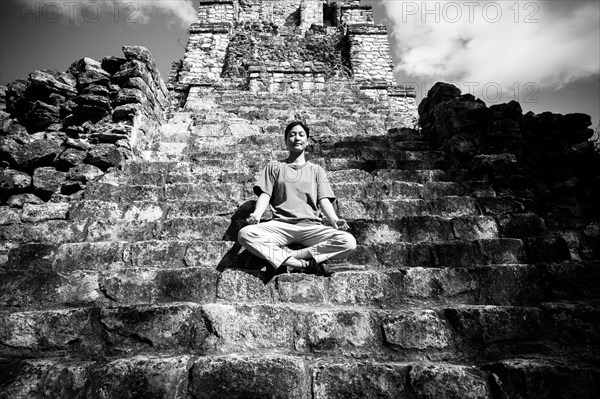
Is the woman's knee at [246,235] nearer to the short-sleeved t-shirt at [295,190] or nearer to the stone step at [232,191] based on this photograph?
the short-sleeved t-shirt at [295,190]

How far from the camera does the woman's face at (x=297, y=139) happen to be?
3.10 metres

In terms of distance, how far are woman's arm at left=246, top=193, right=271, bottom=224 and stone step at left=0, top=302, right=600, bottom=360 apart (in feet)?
2.26

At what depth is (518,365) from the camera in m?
1.70

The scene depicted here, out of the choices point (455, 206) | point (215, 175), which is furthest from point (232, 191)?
point (455, 206)

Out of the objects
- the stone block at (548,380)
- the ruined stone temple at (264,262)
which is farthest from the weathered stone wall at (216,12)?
the stone block at (548,380)

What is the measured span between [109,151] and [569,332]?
4.90 meters

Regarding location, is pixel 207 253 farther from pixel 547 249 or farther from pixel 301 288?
pixel 547 249

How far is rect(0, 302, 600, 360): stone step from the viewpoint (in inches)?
74.8

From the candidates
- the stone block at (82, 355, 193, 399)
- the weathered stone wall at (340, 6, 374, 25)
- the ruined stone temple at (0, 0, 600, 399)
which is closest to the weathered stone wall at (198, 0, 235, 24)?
the weathered stone wall at (340, 6, 374, 25)

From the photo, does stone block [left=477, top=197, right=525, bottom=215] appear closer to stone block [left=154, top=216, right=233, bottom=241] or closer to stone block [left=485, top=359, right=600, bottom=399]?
stone block [left=485, top=359, right=600, bottom=399]

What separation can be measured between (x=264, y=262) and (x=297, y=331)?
704 mm

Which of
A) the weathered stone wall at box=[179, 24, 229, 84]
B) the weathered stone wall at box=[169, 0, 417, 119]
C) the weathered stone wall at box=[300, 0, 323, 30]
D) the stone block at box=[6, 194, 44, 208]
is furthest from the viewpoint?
the weathered stone wall at box=[300, 0, 323, 30]

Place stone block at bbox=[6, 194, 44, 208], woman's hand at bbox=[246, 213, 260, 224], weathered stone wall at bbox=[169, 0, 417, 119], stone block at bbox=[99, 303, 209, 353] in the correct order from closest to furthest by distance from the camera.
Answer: stone block at bbox=[99, 303, 209, 353] < woman's hand at bbox=[246, 213, 260, 224] < stone block at bbox=[6, 194, 44, 208] < weathered stone wall at bbox=[169, 0, 417, 119]

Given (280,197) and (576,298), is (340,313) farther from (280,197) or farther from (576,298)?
(576,298)
